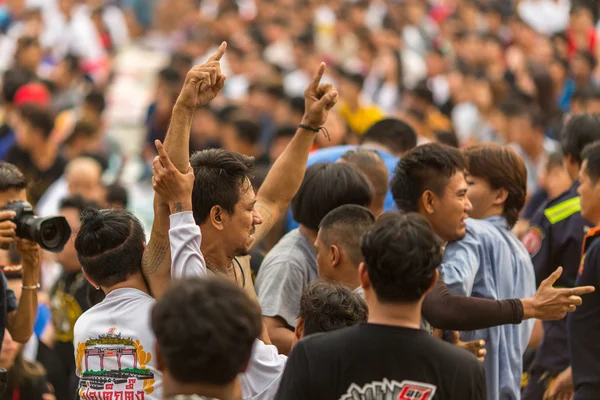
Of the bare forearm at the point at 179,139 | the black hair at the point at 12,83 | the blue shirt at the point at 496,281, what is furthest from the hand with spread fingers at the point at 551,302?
the black hair at the point at 12,83

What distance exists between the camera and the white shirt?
340 centimetres

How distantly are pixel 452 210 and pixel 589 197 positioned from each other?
0.81 meters

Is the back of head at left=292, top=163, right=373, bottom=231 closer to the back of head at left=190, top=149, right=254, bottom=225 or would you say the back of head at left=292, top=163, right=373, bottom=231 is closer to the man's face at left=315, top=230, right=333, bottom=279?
the man's face at left=315, top=230, right=333, bottom=279

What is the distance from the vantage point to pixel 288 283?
4449mm

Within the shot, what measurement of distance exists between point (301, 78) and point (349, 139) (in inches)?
214

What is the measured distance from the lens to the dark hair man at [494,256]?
429cm

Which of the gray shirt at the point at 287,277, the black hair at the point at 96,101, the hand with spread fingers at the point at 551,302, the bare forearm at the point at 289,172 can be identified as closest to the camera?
the hand with spread fingers at the point at 551,302

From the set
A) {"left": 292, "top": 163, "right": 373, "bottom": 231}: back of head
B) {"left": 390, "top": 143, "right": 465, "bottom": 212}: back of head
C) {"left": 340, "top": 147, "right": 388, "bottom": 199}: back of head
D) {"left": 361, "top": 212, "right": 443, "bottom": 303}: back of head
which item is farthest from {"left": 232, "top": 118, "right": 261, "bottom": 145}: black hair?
{"left": 361, "top": 212, "right": 443, "bottom": 303}: back of head

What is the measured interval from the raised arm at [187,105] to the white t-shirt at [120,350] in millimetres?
492

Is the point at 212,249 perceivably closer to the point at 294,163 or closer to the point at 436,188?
the point at 294,163

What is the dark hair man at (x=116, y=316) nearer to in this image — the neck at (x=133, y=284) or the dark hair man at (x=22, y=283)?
the neck at (x=133, y=284)

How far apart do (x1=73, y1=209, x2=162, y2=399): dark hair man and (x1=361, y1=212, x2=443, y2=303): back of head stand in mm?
798

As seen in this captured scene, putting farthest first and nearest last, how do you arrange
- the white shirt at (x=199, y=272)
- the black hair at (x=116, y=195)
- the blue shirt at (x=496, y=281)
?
the black hair at (x=116, y=195)
the blue shirt at (x=496, y=281)
the white shirt at (x=199, y=272)

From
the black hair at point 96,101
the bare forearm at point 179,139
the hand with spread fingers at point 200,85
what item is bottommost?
the black hair at point 96,101
